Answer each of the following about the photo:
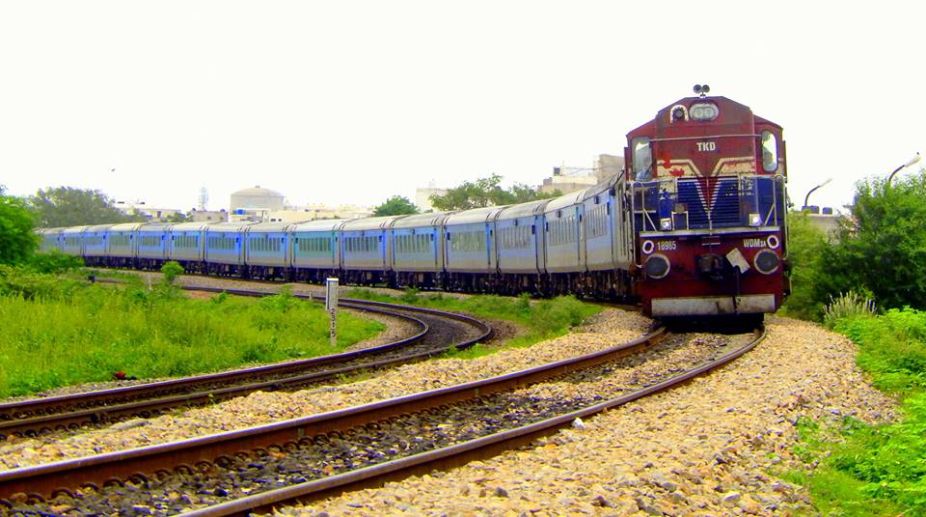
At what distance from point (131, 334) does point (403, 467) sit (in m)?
12.1

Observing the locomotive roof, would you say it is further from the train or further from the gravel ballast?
the gravel ballast

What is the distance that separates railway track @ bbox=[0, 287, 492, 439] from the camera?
34.3 ft

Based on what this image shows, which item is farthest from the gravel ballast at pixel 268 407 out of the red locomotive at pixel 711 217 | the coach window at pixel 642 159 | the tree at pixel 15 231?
the tree at pixel 15 231

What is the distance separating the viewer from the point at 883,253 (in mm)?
23453

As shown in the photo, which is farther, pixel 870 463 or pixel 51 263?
pixel 51 263

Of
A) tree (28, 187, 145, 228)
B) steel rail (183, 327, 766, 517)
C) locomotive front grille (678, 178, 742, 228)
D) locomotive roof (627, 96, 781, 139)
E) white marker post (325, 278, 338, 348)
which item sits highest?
tree (28, 187, 145, 228)

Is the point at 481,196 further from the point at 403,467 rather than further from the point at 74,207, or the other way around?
the point at 403,467

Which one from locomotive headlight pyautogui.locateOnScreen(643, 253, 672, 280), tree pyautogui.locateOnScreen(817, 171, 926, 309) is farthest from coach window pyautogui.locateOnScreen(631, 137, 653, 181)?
tree pyautogui.locateOnScreen(817, 171, 926, 309)

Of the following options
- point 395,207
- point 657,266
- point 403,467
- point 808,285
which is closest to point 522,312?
point 808,285

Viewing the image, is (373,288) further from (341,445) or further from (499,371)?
(341,445)

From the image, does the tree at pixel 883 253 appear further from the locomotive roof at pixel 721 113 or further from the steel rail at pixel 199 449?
the steel rail at pixel 199 449

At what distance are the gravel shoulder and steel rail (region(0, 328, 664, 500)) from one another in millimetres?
1490

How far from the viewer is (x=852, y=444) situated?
27.8 feet

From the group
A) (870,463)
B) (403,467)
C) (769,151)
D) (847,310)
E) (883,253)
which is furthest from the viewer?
(883,253)
